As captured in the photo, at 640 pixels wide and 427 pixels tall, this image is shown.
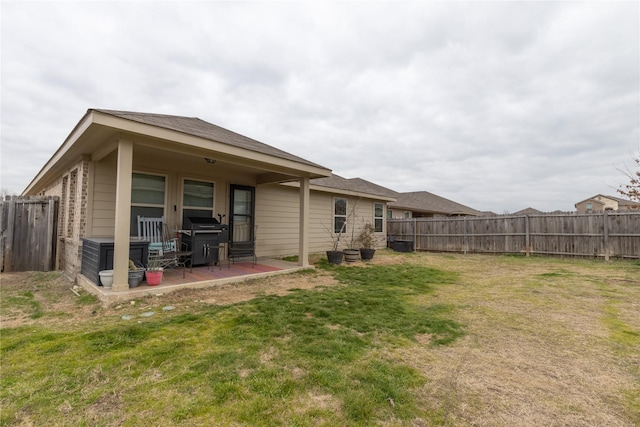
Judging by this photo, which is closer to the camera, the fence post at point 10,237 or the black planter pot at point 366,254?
the fence post at point 10,237

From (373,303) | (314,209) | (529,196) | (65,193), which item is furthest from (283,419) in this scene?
(529,196)

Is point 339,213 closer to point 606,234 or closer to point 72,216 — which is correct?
point 72,216

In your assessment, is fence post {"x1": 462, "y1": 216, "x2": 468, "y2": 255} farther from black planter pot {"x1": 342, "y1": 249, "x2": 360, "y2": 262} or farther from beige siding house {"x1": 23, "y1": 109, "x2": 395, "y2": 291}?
beige siding house {"x1": 23, "y1": 109, "x2": 395, "y2": 291}

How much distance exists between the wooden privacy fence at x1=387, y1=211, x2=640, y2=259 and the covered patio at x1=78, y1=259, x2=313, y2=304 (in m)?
7.83

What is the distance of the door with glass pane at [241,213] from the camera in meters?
6.98

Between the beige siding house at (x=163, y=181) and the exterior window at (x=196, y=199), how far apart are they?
2 cm

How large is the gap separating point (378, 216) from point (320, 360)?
415 inches

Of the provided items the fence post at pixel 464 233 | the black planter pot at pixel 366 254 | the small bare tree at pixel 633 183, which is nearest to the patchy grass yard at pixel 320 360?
the black planter pot at pixel 366 254

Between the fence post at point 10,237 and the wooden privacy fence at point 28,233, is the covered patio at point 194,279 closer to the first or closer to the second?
the wooden privacy fence at point 28,233

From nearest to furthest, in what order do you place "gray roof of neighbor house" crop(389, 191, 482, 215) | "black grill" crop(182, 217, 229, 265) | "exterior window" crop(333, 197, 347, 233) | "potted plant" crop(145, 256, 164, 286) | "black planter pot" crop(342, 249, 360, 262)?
"potted plant" crop(145, 256, 164, 286) < "black grill" crop(182, 217, 229, 265) < "black planter pot" crop(342, 249, 360, 262) < "exterior window" crop(333, 197, 347, 233) < "gray roof of neighbor house" crop(389, 191, 482, 215)

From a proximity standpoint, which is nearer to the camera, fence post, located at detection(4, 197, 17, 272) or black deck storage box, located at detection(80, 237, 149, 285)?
black deck storage box, located at detection(80, 237, 149, 285)

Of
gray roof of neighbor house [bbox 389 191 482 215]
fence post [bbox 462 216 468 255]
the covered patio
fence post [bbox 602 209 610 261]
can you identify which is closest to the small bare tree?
fence post [bbox 602 209 610 261]

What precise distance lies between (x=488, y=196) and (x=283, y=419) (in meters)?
32.1

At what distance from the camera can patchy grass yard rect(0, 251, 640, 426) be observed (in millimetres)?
1560
